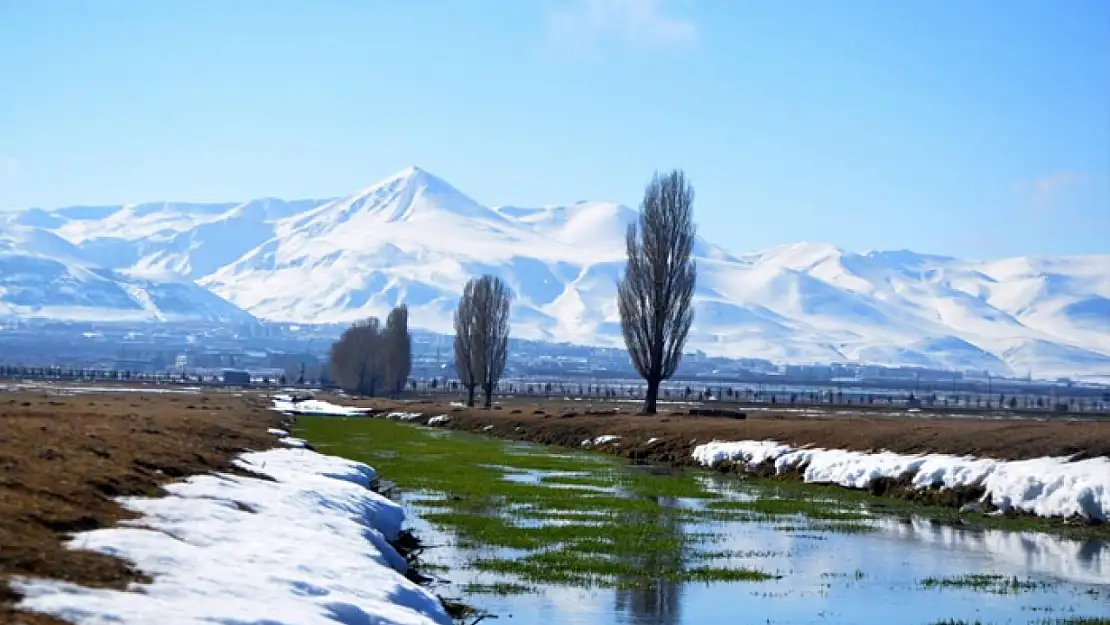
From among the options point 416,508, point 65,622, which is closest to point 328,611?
point 65,622

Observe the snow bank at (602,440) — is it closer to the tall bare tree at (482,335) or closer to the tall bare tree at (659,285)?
the tall bare tree at (659,285)

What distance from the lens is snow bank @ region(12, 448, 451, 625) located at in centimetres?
1220

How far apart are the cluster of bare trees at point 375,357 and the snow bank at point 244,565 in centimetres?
13929

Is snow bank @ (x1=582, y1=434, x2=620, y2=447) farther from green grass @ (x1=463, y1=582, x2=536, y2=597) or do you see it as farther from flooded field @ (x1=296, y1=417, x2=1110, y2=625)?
green grass @ (x1=463, y1=582, x2=536, y2=597)

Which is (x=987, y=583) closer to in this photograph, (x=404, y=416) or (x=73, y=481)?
(x=73, y=481)

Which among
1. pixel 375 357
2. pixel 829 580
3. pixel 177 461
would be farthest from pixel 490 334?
pixel 829 580

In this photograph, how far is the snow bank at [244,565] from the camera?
40.0 ft

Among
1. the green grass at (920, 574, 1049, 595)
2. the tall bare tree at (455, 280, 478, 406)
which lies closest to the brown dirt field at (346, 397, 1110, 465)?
the green grass at (920, 574, 1049, 595)

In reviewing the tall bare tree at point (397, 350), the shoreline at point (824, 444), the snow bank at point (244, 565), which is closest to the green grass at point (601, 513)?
the shoreline at point (824, 444)

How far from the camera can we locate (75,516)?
50.4ft

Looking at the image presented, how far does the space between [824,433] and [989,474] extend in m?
13.9

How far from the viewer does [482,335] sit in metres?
119

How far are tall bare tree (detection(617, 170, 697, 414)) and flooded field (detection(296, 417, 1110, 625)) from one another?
34.3m

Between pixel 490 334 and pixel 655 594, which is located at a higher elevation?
pixel 490 334
